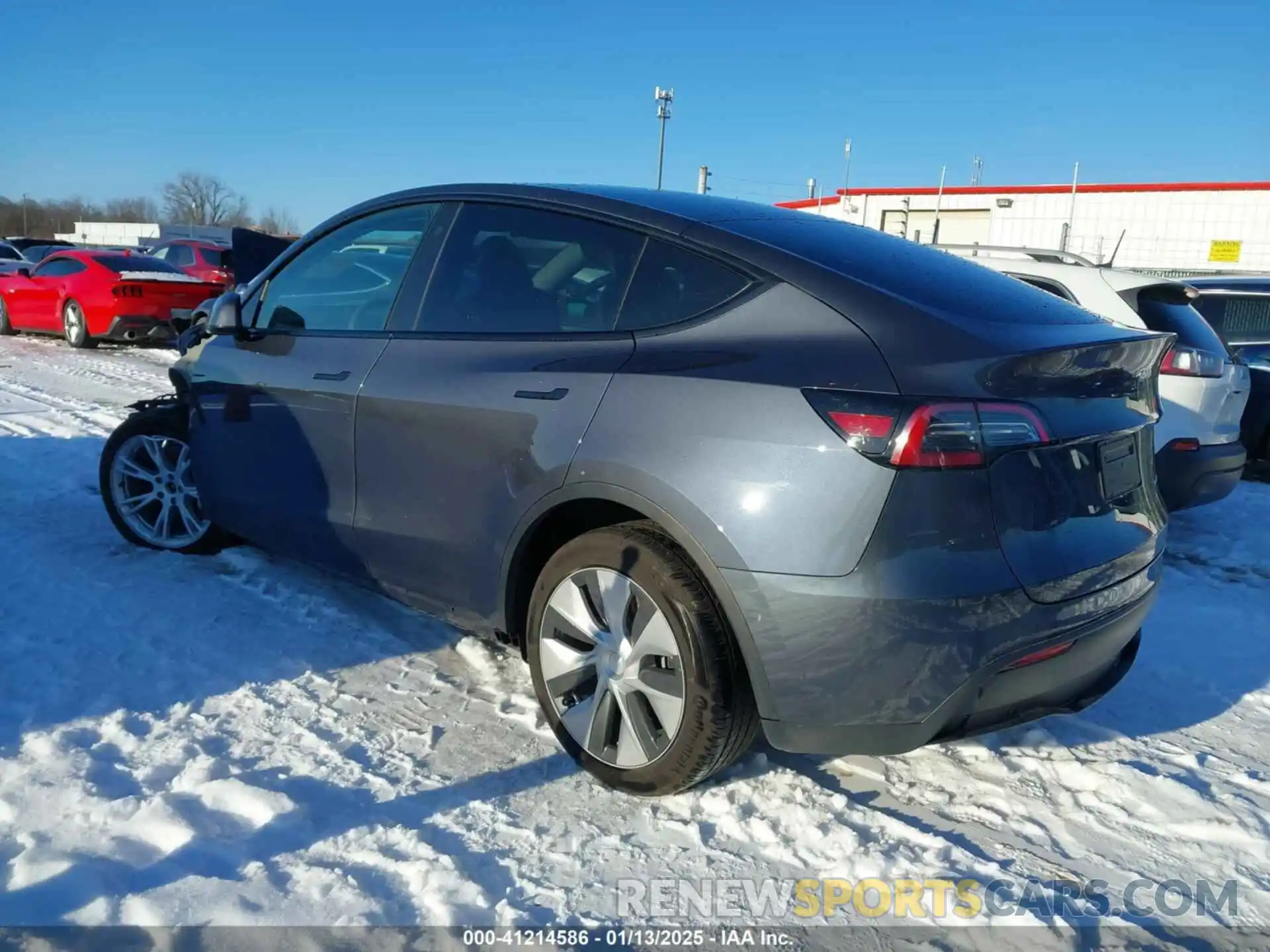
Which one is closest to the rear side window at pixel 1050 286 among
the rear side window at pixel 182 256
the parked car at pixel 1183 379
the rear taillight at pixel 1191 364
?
the parked car at pixel 1183 379

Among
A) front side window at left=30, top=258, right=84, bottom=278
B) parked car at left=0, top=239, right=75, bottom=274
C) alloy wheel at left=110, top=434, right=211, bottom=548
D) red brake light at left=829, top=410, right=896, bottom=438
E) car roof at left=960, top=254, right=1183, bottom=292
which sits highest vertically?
car roof at left=960, top=254, right=1183, bottom=292

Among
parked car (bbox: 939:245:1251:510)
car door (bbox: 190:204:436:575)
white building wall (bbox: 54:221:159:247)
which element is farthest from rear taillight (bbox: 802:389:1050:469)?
white building wall (bbox: 54:221:159:247)

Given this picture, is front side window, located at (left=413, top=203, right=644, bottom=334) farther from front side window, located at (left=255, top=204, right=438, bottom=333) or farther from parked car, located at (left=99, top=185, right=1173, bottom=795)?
front side window, located at (left=255, top=204, right=438, bottom=333)

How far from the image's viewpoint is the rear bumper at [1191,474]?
505 centimetres

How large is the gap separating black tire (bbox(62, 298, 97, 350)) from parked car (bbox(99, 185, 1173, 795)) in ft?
36.7

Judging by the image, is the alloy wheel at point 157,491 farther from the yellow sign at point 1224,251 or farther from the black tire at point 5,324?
the yellow sign at point 1224,251

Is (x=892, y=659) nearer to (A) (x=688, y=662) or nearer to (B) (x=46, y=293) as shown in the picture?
(A) (x=688, y=662)

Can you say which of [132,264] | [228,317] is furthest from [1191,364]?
[132,264]

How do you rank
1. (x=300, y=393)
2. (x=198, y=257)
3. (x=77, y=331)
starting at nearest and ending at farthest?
(x=300, y=393) < (x=77, y=331) < (x=198, y=257)

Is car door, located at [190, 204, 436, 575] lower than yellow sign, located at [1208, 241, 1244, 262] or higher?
lower

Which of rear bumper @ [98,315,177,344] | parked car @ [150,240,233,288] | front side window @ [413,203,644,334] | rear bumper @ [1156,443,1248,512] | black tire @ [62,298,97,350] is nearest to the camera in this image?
front side window @ [413,203,644,334]

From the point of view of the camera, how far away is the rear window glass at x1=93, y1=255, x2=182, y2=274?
13031 millimetres

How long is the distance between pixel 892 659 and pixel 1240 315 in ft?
20.1

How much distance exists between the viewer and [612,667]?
9.06 feet
